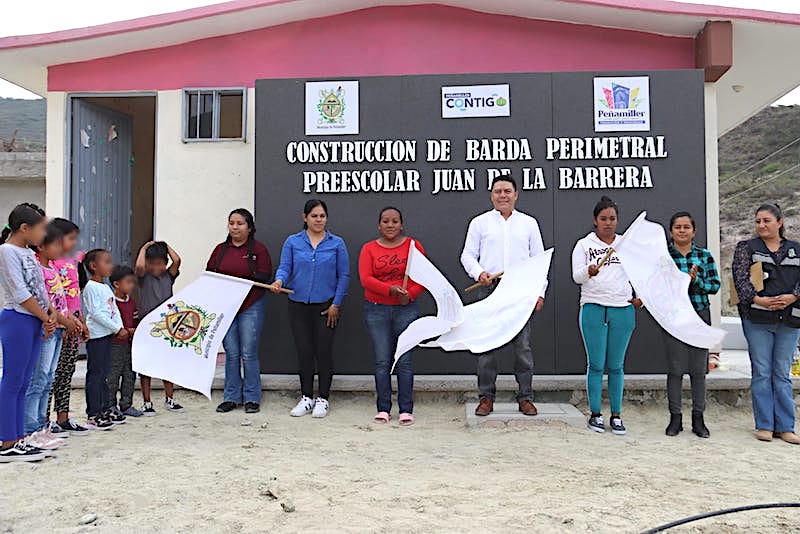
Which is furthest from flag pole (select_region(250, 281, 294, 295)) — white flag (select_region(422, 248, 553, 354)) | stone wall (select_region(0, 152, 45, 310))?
stone wall (select_region(0, 152, 45, 310))

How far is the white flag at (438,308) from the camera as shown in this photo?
Answer: 447 centimetres

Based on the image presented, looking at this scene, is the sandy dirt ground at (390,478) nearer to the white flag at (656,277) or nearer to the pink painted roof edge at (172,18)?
the white flag at (656,277)

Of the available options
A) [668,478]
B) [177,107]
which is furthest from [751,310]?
[177,107]

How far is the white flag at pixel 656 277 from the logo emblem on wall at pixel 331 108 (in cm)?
265

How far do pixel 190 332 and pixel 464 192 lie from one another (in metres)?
2.60

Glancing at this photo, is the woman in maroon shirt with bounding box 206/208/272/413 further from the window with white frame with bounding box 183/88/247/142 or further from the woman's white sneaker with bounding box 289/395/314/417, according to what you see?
the window with white frame with bounding box 183/88/247/142

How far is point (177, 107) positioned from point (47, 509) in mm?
4608

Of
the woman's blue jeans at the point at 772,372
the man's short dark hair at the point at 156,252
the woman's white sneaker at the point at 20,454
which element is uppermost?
the man's short dark hair at the point at 156,252

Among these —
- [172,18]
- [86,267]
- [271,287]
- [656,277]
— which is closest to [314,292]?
[271,287]

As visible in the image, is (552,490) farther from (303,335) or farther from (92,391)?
(92,391)

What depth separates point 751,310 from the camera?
4.47 meters

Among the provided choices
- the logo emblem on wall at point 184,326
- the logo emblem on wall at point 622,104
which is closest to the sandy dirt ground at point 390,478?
the logo emblem on wall at point 184,326

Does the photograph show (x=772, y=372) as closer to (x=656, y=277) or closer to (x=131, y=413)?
(x=656, y=277)

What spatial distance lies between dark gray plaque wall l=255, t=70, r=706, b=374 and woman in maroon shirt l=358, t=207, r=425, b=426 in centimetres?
78
